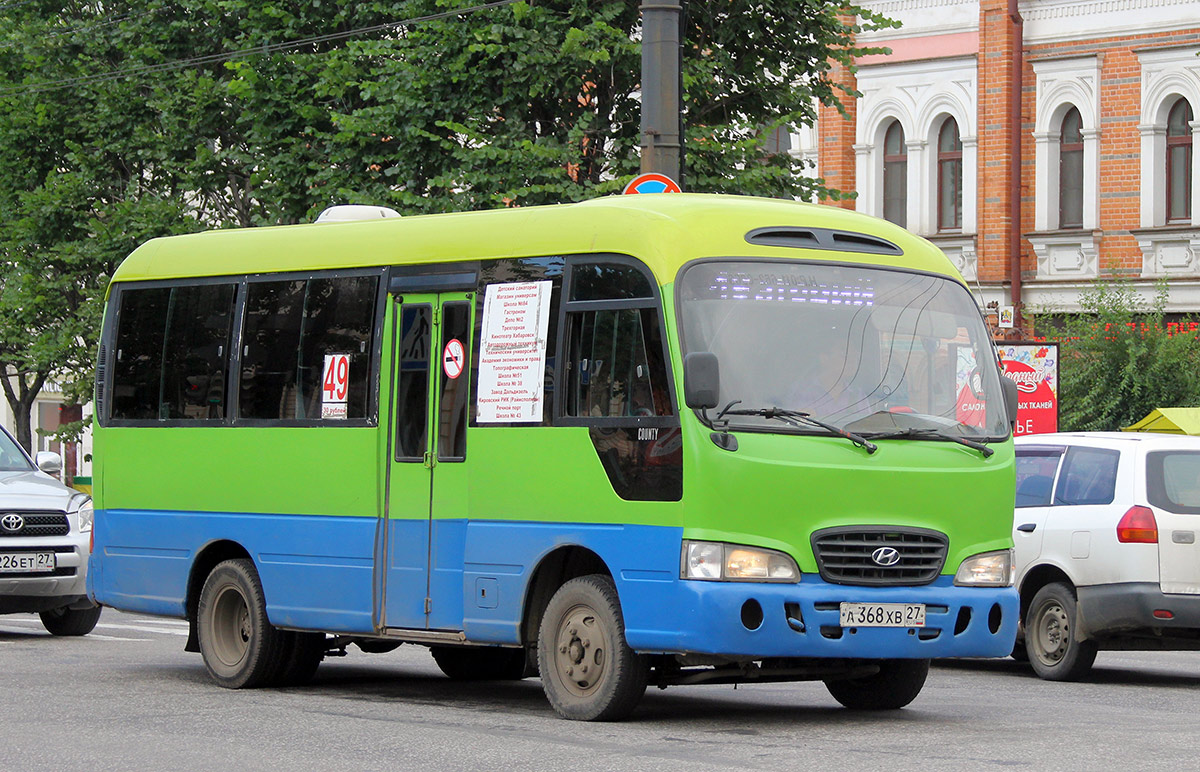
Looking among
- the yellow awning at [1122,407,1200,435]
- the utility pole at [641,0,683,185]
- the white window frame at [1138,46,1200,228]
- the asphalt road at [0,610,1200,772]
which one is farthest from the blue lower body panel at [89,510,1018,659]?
the white window frame at [1138,46,1200,228]

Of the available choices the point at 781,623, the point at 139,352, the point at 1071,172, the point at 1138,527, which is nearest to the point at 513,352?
→ the point at 781,623

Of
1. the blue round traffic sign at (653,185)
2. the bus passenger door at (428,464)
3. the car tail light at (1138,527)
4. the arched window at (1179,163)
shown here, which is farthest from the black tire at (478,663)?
the arched window at (1179,163)

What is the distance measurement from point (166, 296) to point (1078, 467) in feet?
20.7

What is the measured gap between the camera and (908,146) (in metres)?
35.4

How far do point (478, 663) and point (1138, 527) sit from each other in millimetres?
4379

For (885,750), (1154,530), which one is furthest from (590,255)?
(1154,530)

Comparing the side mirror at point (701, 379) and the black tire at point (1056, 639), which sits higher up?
the side mirror at point (701, 379)

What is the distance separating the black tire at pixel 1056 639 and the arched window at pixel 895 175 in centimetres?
2169

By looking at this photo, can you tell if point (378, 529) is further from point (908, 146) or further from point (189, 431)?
point (908, 146)

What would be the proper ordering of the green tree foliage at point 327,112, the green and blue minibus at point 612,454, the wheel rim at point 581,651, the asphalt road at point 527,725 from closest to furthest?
the asphalt road at point 527,725, the green and blue minibus at point 612,454, the wheel rim at point 581,651, the green tree foliage at point 327,112

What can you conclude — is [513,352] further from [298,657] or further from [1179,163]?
[1179,163]

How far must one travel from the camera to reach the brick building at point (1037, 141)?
32.5m

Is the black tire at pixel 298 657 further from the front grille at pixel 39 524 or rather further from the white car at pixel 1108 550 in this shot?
the white car at pixel 1108 550

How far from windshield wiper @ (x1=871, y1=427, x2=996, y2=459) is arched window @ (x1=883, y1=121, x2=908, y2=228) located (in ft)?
82.7
